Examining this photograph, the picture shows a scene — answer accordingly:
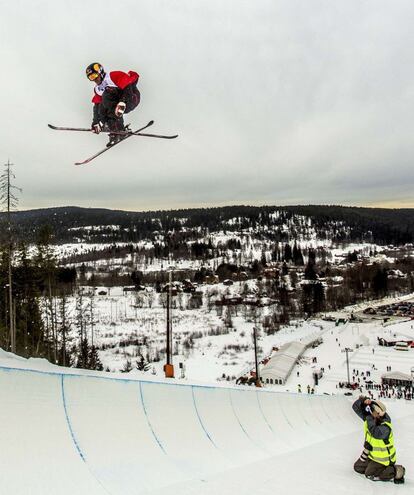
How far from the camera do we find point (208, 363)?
33781 mm

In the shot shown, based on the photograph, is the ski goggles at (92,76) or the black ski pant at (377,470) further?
the ski goggles at (92,76)

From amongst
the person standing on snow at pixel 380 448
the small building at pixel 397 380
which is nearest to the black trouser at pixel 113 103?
the person standing on snow at pixel 380 448

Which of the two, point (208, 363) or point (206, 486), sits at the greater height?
point (206, 486)

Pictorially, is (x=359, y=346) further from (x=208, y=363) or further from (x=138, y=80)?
(x=138, y=80)

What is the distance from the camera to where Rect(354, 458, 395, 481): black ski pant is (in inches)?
149

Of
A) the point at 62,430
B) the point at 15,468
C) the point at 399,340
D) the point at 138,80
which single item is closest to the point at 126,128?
the point at 138,80

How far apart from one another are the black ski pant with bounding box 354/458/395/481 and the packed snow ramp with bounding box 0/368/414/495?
110 mm

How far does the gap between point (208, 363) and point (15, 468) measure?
32.2m

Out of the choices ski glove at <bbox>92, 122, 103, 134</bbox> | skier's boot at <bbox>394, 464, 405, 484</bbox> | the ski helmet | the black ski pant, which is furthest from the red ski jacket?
skier's boot at <bbox>394, 464, 405, 484</bbox>

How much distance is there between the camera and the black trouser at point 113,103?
4723 mm

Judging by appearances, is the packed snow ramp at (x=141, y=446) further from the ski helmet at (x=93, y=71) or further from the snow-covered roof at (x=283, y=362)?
the snow-covered roof at (x=283, y=362)

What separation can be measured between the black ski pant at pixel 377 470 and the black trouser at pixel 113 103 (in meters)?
4.84

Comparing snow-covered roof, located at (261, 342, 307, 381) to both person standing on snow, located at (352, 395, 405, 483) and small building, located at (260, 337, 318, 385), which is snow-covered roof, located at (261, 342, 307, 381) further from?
person standing on snow, located at (352, 395, 405, 483)

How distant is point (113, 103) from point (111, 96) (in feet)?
0.29
